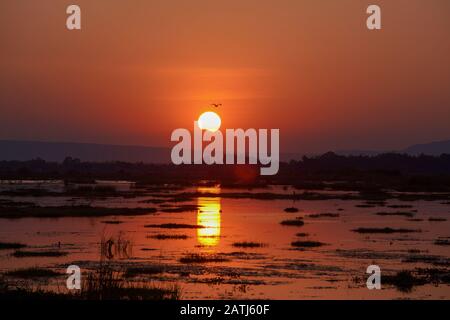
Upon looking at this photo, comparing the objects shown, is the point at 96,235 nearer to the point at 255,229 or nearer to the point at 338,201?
the point at 255,229

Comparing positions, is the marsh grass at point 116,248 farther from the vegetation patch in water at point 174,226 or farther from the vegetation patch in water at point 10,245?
the vegetation patch in water at point 174,226

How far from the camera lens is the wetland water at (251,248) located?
23.0 m

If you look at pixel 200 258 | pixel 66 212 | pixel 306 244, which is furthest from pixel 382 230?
pixel 66 212

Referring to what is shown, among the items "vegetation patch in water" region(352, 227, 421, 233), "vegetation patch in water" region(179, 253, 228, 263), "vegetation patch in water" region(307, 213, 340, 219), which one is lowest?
"vegetation patch in water" region(179, 253, 228, 263)

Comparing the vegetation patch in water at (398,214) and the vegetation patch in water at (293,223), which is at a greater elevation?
Result: the vegetation patch in water at (398,214)

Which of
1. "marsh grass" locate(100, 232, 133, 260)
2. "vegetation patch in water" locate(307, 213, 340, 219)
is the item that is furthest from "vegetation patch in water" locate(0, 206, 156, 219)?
"marsh grass" locate(100, 232, 133, 260)

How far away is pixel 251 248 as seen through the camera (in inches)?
1257

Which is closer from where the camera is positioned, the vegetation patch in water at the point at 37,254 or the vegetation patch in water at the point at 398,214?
the vegetation patch in water at the point at 37,254

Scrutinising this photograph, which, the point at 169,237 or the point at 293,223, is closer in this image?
the point at 169,237

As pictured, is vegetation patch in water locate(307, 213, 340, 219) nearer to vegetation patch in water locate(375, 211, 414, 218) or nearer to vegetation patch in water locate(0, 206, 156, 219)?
vegetation patch in water locate(375, 211, 414, 218)

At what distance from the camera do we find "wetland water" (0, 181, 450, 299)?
23031 millimetres

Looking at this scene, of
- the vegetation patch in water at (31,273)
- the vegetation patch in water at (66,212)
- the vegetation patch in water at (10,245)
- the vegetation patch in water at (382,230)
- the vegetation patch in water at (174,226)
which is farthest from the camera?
the vegetation patch in water at (66,212)

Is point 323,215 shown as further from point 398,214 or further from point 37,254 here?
point 37,254

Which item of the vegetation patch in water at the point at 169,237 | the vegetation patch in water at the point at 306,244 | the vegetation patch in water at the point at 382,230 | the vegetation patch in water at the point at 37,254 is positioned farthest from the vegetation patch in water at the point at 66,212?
the vegetation patch in water at the point at 306,244
